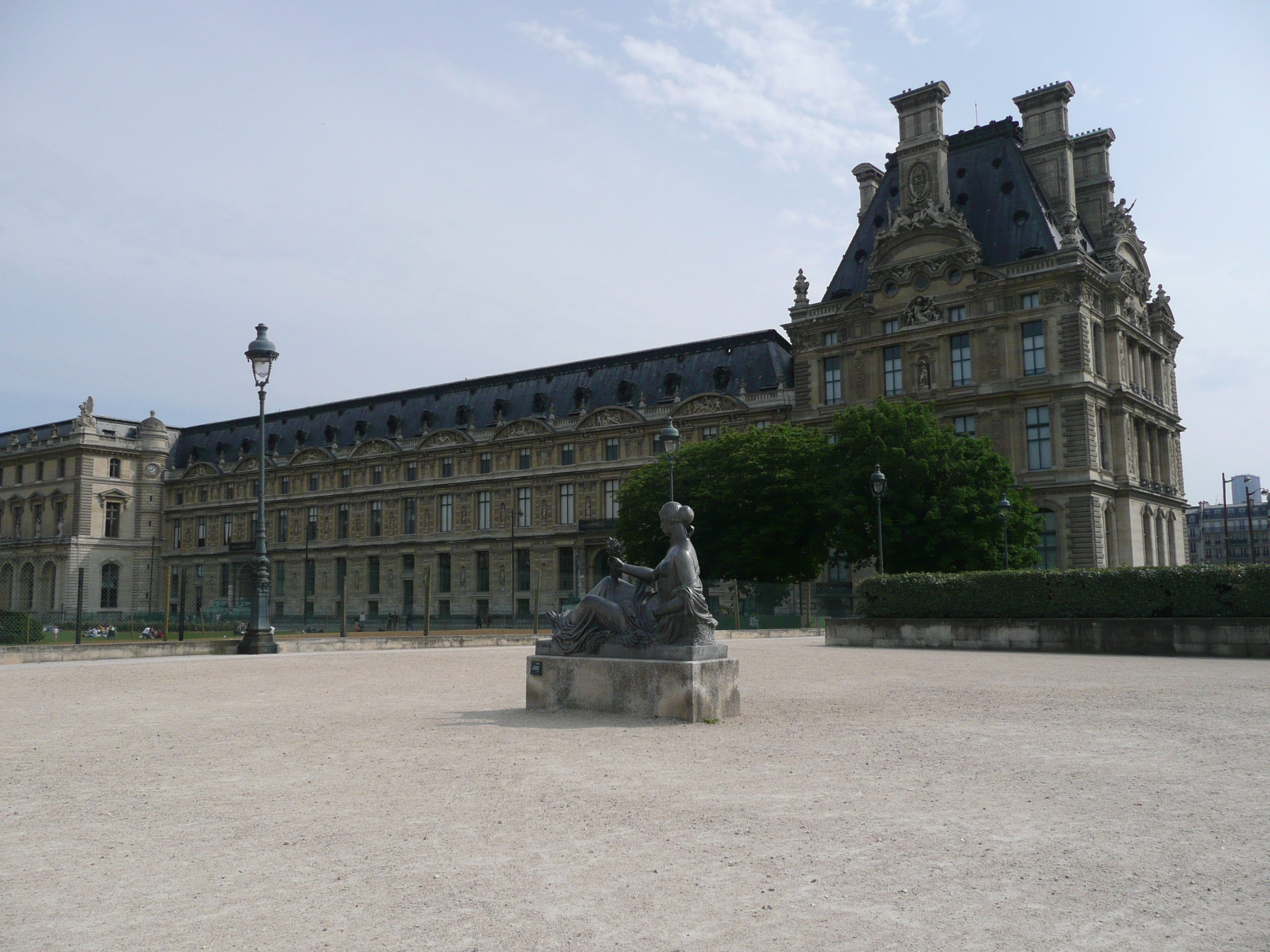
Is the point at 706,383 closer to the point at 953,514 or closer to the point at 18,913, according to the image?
the point at 953,514

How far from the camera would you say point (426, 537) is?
252ft

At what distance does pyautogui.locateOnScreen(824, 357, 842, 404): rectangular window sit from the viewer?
185ft

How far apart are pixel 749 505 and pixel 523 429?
92.2 ft

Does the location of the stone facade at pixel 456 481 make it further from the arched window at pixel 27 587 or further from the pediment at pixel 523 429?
the arched window at pixel 27 587

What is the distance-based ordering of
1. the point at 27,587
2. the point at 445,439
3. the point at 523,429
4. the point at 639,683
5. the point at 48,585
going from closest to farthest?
the point at 639,683
the point at 523,429
the point at 445,439
the point at 48,585
the point at 27,587

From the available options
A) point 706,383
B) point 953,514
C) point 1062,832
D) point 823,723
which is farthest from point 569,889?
point 706,383

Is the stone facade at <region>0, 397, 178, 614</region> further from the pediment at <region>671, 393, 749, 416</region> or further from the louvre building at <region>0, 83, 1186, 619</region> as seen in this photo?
→ the pediment at <region>671, 393, 749, 416</region>

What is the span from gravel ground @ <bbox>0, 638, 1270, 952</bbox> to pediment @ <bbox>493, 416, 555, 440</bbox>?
61.1 m

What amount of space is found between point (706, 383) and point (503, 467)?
693 inches

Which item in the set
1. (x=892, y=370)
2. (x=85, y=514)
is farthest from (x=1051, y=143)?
(x=85, y=514)

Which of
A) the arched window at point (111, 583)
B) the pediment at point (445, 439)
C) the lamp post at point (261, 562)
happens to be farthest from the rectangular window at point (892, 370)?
the arched window at point (111, 583)

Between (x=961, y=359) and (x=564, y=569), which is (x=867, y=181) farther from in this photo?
(x=564, y=569)

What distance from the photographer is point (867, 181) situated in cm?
6456

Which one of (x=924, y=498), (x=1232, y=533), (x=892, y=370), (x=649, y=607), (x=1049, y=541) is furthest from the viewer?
(x=1232, y=533)
